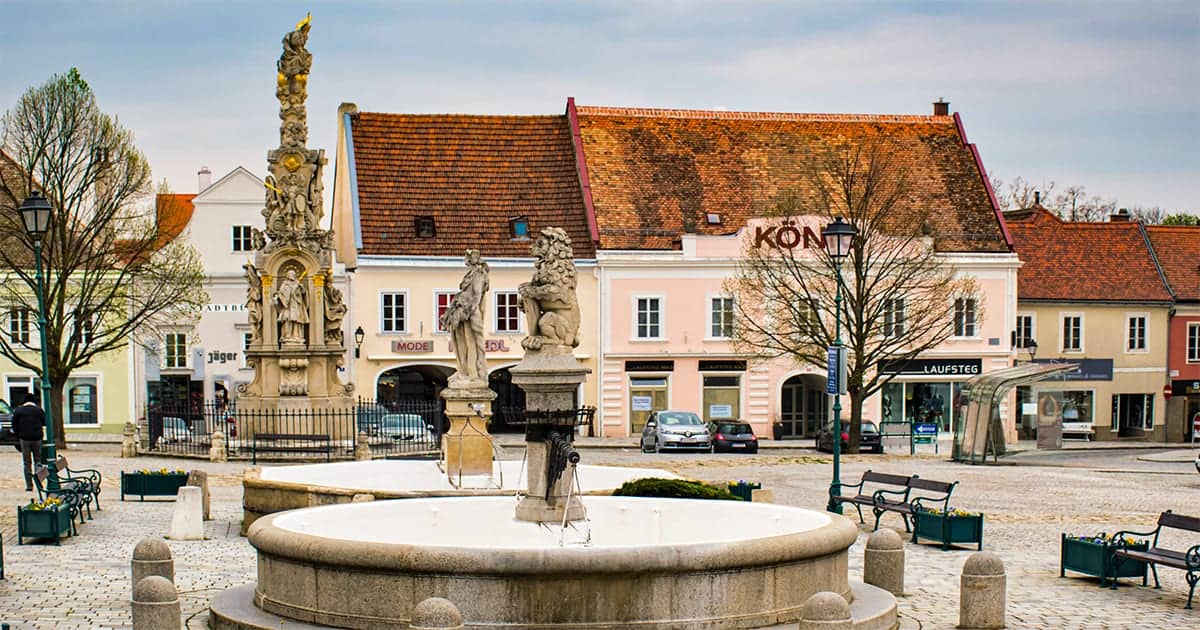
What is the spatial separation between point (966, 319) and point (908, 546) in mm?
30983

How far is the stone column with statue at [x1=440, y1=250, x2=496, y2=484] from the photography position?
2348 centimetres

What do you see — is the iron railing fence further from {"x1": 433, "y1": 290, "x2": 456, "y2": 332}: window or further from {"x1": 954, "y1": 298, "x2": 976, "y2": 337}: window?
{"x1": 954, "y1": 298, "x2": 976, "y2": 337}: window

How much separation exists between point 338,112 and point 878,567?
38.4m

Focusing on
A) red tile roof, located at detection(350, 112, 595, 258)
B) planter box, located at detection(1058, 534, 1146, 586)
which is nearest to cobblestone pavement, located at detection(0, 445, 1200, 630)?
planter box, located at detection(1058, 534, 1146, 586)

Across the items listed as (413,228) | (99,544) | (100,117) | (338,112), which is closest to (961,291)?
(413,228)

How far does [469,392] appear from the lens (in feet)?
78.1

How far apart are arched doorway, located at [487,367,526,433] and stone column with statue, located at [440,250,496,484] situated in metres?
24.6

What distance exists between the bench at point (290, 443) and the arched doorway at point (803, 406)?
21494 millimetres

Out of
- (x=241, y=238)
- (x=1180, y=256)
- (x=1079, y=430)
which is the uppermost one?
(x=241, y=238)

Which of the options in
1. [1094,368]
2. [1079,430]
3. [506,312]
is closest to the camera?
[506,312]

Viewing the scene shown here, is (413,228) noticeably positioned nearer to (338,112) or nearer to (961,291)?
(338,112)

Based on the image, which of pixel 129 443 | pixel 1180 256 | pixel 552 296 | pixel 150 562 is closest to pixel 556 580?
pixel 552 296

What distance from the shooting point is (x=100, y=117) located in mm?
38906

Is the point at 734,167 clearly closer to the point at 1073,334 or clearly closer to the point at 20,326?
the point at 1073,334
